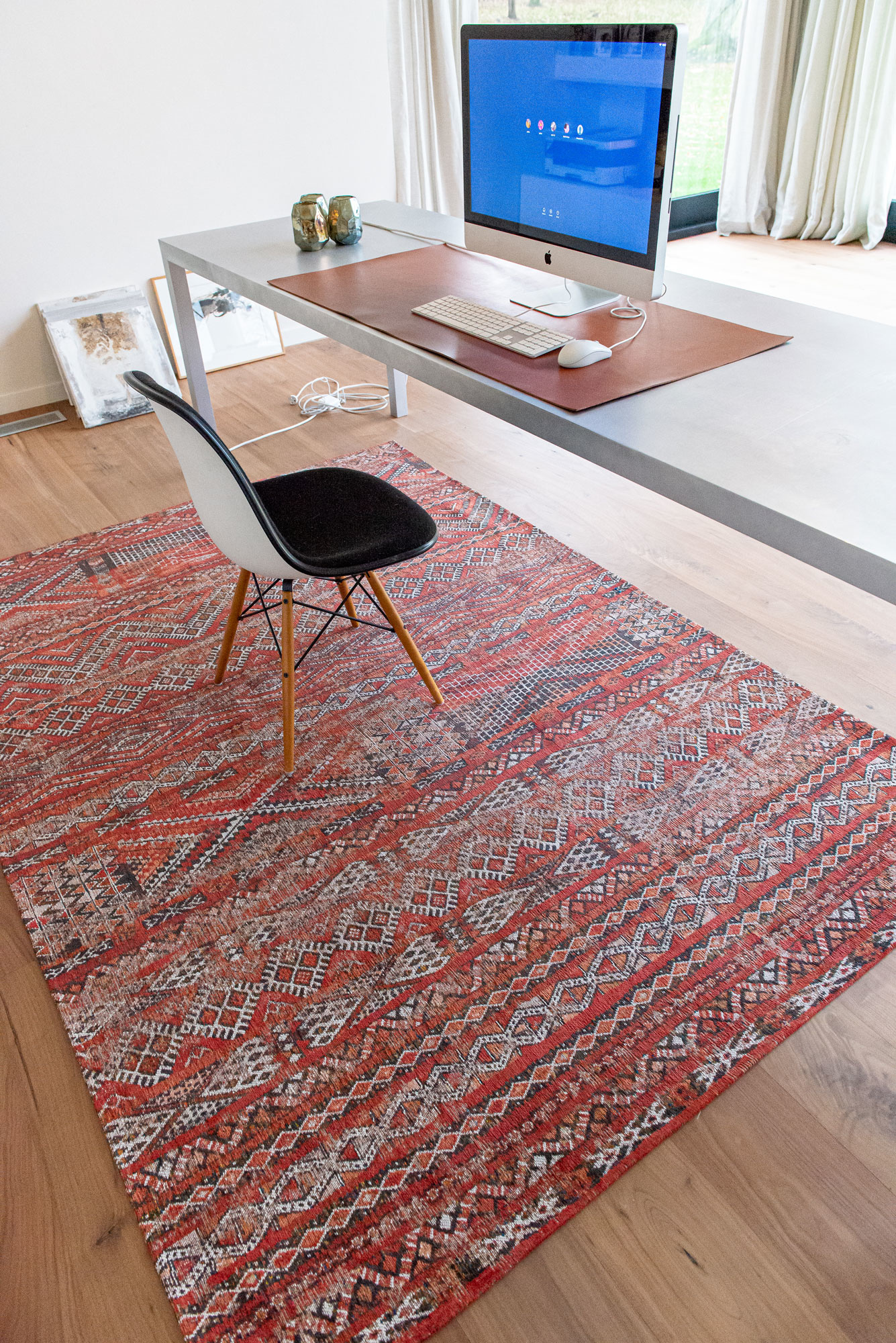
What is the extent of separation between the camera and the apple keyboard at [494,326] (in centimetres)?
174

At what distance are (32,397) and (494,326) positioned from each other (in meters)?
2.49

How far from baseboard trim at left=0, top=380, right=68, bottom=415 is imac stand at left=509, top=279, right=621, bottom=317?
2347 mm

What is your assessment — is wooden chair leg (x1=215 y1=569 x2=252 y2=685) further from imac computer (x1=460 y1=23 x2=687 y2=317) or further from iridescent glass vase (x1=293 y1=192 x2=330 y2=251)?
iridescent glass vase (x1=293 y1=192 x2=330 y2=251)

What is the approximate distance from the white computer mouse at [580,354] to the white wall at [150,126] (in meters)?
2.59

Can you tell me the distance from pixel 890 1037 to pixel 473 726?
38.1 inches

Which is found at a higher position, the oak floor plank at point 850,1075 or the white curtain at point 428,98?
the white curtain at point 428,98

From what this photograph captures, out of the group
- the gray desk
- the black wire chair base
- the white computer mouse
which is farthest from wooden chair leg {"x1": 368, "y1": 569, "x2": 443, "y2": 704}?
the white computer mouse

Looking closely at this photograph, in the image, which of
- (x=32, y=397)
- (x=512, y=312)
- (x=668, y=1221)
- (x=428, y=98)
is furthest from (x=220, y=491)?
(x=428, y=98)

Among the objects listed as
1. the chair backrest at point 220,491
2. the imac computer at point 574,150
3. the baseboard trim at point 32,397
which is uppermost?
the imac computer at point 574,150

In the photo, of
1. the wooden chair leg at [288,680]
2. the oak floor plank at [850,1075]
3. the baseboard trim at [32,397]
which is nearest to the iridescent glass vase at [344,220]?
the wooden chair leg at [288,680]

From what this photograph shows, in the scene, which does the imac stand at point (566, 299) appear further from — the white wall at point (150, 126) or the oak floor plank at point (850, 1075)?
the white wall at point (150, 126)

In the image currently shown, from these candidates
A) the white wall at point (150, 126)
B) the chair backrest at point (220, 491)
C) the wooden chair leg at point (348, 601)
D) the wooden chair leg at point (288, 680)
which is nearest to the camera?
the chair backrest at point (220, 491)

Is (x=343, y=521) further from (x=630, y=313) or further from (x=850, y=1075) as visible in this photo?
(x=850, y=1075)

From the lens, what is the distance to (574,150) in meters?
1.77
